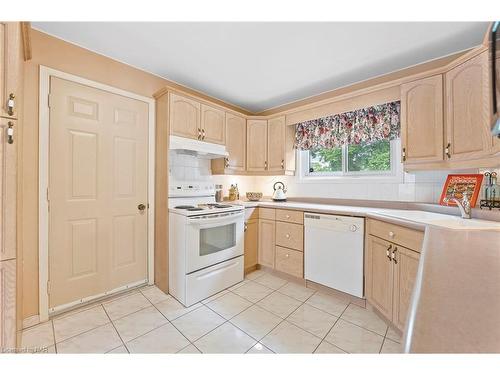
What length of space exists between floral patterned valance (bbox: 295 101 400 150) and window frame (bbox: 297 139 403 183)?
0.19 metres

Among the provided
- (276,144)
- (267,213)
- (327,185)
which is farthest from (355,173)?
(267,213)

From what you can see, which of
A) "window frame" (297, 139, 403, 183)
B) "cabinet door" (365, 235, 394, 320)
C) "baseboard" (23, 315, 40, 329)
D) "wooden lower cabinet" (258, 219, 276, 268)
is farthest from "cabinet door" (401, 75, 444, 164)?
"baseboard" (23, 315, 40, 329)

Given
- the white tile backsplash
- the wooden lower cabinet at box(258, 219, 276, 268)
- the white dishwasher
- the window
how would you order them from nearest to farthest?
the white dishwasher → the white tile backsplash → the window → the wooden lower cabinet at box(258, 219, 276, 268)

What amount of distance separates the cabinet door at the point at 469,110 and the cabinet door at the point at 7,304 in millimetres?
2963

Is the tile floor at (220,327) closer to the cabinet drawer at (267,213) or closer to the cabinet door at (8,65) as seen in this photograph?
the cabinet drawer at (267,213)

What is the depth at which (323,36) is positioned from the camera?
1.80 m

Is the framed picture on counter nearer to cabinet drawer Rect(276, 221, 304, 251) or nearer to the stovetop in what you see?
cabinet drawer Rect(276, 221, 304, 251)

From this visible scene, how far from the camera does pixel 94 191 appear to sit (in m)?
2.05

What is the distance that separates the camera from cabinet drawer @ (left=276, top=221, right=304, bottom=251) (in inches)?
97.1

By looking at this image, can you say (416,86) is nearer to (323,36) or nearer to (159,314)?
(323,36)

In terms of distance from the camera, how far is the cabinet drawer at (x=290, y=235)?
2.47 metres

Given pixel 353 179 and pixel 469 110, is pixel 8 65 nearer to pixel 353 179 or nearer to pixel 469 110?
pixel 469 110
